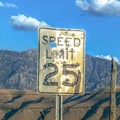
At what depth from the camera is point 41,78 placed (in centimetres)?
761

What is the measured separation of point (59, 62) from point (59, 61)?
0.01 meters

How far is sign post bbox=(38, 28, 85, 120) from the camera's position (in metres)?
7.55

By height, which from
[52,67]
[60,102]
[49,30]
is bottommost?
[60,102]

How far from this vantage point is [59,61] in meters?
7.54

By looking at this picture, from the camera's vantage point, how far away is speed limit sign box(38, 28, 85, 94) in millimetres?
7555

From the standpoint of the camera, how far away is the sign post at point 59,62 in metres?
7.55

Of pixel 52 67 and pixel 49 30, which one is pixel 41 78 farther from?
pixel 49 30

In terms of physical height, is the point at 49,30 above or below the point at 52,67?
above

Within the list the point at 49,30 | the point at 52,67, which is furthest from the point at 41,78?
the point at 49,30

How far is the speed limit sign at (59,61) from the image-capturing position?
755 cm

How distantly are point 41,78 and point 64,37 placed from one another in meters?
0.68

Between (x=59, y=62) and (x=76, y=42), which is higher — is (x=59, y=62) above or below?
below

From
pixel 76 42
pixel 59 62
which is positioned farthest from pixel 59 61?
pixel 76 42

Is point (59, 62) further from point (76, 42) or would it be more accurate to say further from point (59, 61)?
point (76, 42)
